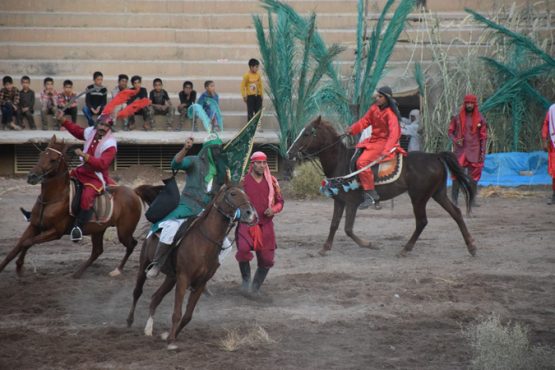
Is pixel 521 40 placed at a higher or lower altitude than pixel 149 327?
higher

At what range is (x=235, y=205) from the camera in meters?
8.45

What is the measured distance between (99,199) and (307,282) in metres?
2.65

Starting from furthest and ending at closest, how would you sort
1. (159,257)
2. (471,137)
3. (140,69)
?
(140,69)
(471,137)
(159,257)

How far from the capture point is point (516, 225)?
48.8 ft

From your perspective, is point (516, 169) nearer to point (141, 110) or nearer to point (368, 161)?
point (368, 161)

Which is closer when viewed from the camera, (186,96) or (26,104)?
(26,104)

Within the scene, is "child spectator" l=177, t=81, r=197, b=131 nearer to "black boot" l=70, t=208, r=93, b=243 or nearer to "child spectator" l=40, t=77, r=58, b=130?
"child spectator" l=40, t=77, r=58, b=130

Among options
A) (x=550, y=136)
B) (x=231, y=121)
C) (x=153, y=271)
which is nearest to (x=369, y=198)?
(x=153, y=271)

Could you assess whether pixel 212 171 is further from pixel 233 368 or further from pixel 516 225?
pixel 516 225

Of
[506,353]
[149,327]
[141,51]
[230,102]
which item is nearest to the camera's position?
[506,353]

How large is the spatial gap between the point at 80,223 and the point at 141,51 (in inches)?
476

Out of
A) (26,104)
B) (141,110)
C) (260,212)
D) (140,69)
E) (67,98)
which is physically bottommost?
(260,212)

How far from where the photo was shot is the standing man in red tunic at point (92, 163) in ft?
36.3

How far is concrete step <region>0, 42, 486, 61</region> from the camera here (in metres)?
22.2
